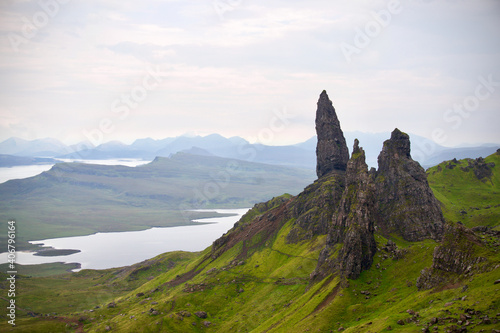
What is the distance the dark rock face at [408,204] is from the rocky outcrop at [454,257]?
2764 inches

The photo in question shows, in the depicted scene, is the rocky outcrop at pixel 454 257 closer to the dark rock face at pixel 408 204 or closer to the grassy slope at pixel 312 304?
the grassy slope at pixel 312 304

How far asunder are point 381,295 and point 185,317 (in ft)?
297

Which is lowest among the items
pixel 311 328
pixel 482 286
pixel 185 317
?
pixel 185 317

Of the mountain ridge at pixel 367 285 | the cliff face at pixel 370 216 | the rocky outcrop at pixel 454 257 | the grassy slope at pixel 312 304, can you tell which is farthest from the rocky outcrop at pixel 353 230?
the rocky outcrop at pixel 454 257

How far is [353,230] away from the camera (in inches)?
5659

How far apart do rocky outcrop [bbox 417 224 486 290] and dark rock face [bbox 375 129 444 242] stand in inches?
2764

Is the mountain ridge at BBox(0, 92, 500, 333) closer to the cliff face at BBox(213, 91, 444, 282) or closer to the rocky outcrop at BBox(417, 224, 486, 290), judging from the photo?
the rocky outcrop at BBox(417, 224, 486, 290)

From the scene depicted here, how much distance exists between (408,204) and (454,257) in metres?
87.1

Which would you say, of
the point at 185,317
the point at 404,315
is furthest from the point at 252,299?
the point at 404,315

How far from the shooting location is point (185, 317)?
172 metres

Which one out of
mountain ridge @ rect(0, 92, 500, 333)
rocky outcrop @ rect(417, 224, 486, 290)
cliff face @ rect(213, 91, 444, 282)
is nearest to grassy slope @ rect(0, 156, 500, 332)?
mountain ridge @ rect(0, 92, 500, 333)

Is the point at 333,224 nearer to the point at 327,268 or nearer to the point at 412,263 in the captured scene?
the point at 327,268

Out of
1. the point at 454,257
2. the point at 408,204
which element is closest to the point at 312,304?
the point at 454,257

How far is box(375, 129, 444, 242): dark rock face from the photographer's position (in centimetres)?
17400
